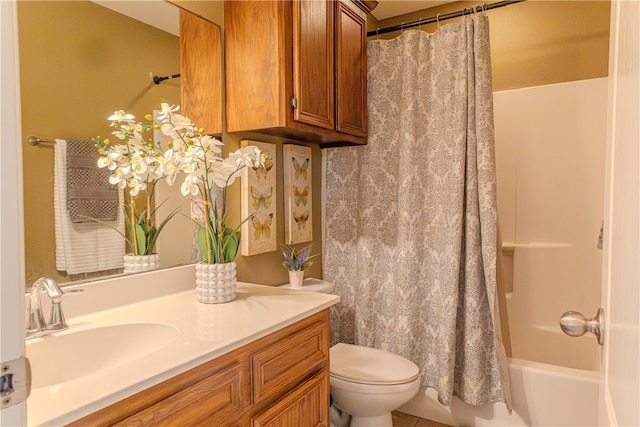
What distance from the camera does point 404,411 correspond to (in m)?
2.23

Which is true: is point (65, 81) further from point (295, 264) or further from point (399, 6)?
point (399, 6)

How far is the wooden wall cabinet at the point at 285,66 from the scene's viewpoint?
5.13 ft

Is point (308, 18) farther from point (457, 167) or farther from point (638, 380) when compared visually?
point (638, 380)

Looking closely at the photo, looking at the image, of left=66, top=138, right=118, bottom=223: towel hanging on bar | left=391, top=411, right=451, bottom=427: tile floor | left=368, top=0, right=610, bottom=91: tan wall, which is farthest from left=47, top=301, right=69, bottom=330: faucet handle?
left=368, top=0, right=610, bottom=91: tan wall

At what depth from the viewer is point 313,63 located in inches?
67.2

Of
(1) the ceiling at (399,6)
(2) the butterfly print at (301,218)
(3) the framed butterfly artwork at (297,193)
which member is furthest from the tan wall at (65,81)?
(1) the ceiling at (399,6)

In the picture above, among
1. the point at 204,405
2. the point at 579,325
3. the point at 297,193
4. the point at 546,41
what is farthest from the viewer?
the point at 546,41

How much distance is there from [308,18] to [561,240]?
2.06m

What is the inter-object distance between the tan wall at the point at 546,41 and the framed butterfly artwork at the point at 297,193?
1133 mm

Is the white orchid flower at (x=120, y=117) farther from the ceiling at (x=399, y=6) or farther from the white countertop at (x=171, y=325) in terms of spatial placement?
the ceiling at (x=399, y=6)

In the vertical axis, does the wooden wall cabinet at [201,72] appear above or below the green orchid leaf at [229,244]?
above

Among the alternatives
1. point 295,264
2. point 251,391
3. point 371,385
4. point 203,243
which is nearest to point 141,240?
point 203,243

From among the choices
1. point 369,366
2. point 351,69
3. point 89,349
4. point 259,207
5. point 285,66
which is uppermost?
point 351,69

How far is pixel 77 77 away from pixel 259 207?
0.89 m
